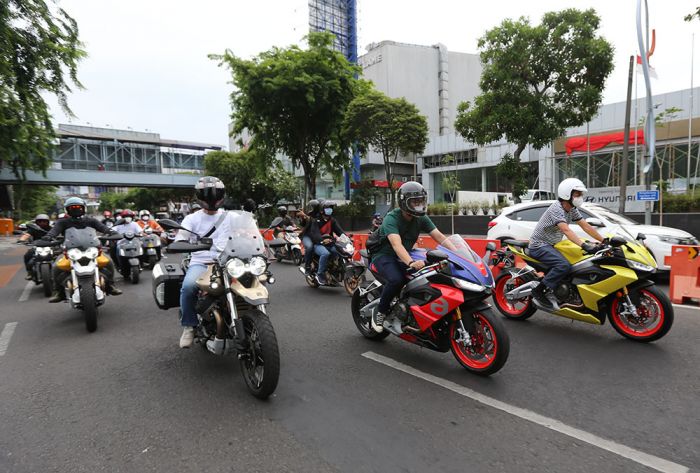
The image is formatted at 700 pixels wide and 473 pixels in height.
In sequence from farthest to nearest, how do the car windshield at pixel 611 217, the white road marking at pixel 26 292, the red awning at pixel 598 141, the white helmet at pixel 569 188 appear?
the red awning at pixel 598 141 → the car windshield at pixel 611 217 → the white road marking at pixel 26 292 → the white helmet at pixel 569 188

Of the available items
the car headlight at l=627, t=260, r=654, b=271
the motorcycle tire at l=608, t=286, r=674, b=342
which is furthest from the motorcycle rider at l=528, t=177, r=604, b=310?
the motorcycle tire at l=608, t=286, r=674, b=342

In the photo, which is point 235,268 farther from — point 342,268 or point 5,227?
point 5,227

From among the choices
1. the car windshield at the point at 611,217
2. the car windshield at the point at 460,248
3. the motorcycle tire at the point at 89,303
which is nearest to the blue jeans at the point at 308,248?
the motorcycle tire at the point at 89,303

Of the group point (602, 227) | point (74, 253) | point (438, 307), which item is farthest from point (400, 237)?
point (74, 253)

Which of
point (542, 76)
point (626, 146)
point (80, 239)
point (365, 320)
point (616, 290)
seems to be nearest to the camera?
point (616, 290)

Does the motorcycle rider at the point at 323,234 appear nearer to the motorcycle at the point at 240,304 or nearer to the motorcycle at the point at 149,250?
the motorcycle at the point at 240,304

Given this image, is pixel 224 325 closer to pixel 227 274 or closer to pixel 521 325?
pixel 227 274

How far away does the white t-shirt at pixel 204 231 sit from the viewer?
13.4 feet

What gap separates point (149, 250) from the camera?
11.4 m

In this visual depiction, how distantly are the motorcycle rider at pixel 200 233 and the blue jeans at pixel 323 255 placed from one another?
3.74 m

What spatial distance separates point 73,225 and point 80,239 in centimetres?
68

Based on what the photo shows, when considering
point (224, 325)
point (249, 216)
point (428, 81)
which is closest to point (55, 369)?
point (224, 325)

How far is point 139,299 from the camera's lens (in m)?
7.65

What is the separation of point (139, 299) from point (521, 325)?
20.7 ft
